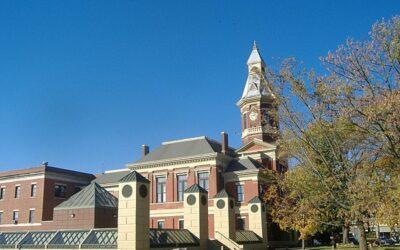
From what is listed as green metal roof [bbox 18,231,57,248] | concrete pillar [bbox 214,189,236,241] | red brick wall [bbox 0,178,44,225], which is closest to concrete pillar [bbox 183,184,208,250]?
concrete pillar [bbox 214,189,236,241]

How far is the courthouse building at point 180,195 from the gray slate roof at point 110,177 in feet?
0.66

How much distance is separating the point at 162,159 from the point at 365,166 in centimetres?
3546

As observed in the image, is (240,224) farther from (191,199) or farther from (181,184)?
(191,199)

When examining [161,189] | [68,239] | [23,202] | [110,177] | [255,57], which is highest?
[255,57]

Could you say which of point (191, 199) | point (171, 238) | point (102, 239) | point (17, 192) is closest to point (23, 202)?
point (17, 192)

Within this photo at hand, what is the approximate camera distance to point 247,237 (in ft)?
100

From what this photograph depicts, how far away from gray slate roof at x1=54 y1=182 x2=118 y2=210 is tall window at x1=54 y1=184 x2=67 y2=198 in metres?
23.6

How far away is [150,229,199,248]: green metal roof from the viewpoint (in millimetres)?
21059

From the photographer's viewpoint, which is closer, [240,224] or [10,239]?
[10,239]

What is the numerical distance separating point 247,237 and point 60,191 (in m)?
32.5

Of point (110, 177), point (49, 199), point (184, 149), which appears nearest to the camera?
point (184, 149)

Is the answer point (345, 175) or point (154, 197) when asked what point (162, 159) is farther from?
point (345, 175)

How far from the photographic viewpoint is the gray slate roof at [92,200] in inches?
1209

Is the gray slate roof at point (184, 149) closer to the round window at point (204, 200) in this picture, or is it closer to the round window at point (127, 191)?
the round window at point (204, 200)
